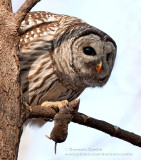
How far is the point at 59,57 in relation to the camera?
4426mm

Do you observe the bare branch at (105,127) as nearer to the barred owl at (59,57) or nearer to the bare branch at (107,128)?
the bare branch at (107,128)

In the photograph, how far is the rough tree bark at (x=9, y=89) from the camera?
2341mm

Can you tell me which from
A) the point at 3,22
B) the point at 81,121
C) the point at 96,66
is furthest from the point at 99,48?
the point at 3,22

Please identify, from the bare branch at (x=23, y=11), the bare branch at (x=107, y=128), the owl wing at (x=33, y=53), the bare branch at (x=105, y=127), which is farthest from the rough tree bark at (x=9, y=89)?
the owl wing at (x=33, y=53)

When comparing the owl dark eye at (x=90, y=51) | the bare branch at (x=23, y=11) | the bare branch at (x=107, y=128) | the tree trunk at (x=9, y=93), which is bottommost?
the bare branch at (x=107, y=128)

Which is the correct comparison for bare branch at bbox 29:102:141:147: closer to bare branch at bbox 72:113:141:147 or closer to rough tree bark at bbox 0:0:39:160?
bare branch at bbox 72:113:141:147

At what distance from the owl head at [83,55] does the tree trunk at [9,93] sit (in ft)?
5.65

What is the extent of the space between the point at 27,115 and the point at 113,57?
2.27m

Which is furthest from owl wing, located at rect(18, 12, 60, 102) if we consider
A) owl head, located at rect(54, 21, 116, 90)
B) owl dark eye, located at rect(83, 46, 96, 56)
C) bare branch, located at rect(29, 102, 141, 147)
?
bare branch, located at rect(29, 102, 141, 147)

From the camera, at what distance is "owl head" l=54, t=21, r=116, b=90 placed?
14.7 feet

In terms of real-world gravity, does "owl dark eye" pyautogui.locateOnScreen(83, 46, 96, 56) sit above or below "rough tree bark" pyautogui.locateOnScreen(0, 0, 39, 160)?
below

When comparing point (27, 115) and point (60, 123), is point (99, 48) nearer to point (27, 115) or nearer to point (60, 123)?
point (60, 123)

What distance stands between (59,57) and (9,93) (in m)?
2.01

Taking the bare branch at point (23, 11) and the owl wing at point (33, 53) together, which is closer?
the bare branch at point (23, 11)
